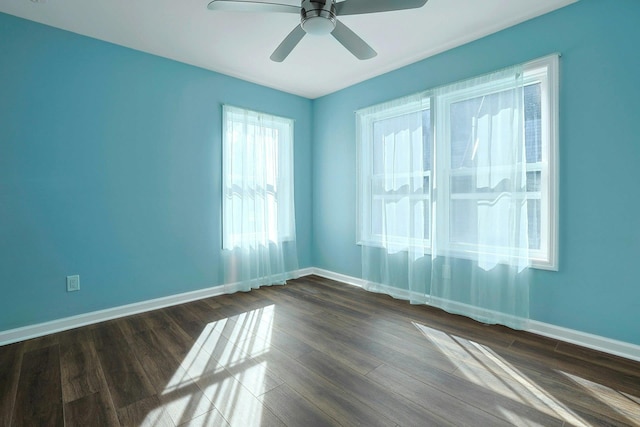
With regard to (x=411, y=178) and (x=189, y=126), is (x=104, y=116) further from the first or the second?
(x=411, y=178)

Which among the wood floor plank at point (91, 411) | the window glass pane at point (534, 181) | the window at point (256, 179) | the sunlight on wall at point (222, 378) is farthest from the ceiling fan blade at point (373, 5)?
the wood floor plank at point (91, 411)

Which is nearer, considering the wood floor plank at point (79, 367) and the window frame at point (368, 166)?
the wood floor plank at point (79, 367)

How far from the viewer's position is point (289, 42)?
2262mm

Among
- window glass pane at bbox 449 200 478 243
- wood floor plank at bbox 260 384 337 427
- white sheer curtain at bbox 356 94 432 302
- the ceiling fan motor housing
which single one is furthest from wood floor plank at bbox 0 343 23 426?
window glass pane at bbox 449 200 478 243

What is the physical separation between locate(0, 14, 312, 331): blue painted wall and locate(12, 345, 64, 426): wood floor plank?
0.56m

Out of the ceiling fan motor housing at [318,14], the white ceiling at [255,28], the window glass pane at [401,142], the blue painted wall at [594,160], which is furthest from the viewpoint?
the window glass pane at [401,142]

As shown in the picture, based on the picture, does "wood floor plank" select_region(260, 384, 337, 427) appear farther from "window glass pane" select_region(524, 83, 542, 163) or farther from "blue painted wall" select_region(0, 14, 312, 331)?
"window glass pane" select_region(524, 83, 542, 163)

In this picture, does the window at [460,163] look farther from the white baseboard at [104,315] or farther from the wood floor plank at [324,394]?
the white baseboard at [104,315]

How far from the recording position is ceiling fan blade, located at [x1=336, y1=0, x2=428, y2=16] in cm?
182

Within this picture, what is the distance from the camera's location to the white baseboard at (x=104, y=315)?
244cm

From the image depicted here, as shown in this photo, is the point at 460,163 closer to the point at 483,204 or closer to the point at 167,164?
the point at 483,204

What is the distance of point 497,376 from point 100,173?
3.60 m

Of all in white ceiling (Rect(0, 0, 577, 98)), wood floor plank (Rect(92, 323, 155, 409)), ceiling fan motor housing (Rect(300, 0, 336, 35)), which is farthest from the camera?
white ceiling (Rect(0, 0, 577, 98))

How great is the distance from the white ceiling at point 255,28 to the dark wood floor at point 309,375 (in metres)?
2.65
